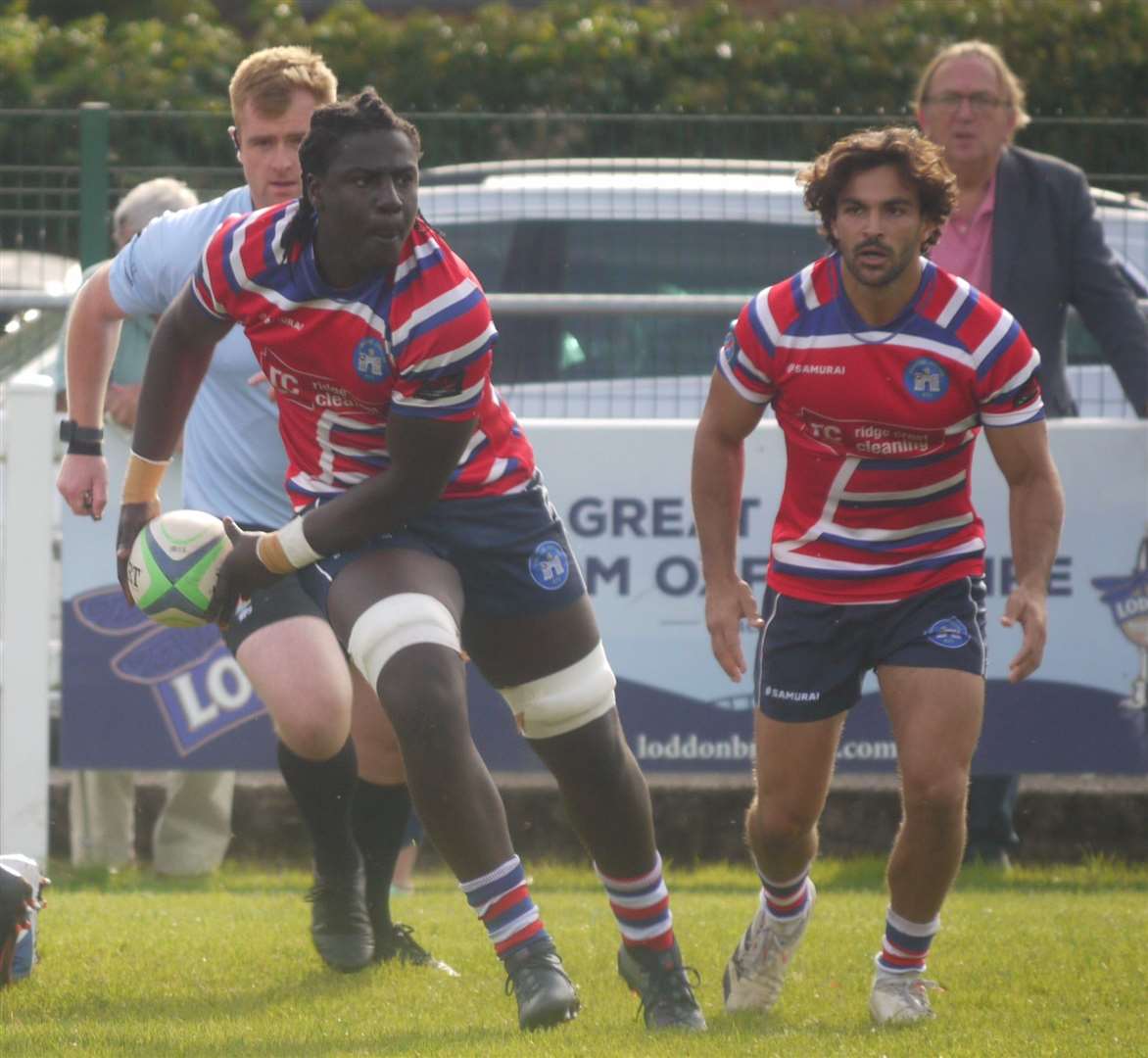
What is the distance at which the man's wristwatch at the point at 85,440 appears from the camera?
231 inches

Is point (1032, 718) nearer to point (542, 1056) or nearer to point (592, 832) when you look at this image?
point (592, 832)

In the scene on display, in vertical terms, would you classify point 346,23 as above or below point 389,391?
below

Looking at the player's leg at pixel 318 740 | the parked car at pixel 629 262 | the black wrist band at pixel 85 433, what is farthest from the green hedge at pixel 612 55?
the player's leg at pixel 318 740

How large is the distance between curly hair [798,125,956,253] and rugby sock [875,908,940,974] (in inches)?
62.7

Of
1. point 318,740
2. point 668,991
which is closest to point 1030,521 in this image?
point 668,991

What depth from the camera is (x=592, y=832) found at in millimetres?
5117

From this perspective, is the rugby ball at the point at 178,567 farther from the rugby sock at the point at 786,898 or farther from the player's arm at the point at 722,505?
the rugby sock at the point at 786,898

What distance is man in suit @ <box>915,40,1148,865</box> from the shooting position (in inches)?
301

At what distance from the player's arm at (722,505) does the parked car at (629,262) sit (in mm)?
2789

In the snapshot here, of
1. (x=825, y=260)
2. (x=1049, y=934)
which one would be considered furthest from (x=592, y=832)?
(x=1049, y=934)

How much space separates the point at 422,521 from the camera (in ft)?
16.7

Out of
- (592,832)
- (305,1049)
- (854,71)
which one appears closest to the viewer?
(305,1049)

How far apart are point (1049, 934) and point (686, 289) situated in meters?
3.12

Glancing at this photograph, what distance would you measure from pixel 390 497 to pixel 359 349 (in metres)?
0.33
